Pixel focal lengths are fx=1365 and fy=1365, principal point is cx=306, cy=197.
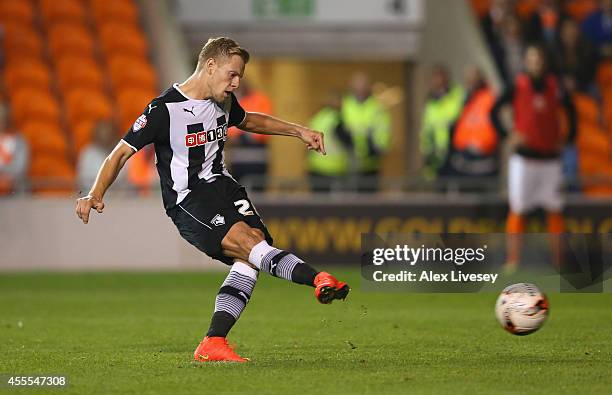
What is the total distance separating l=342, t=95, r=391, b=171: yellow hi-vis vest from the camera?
670 inches

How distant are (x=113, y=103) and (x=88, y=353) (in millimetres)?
10508

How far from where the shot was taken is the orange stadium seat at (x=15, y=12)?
58.8 feet

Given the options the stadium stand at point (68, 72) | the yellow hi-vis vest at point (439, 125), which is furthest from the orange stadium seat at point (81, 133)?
the yellow hi-vis vest at point (439, 125)

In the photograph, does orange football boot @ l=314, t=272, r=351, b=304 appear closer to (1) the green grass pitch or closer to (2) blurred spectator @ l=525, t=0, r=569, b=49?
(1) the green grass pitch

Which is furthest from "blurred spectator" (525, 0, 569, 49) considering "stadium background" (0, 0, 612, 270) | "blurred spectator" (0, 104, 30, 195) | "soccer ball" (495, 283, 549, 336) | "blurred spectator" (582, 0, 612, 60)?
"soccer ball" (495, 283, 549, 336)

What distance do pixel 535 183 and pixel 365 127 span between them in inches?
129

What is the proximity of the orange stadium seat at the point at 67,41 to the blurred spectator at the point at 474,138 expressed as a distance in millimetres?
5094

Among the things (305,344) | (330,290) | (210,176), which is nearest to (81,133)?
(305,344)

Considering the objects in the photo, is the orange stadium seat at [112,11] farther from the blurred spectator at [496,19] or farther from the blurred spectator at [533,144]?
the blurred spectator at [533,144]

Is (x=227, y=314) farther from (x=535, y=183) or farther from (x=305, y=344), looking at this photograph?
(x=535, y=183)

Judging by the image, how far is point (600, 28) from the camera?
67.6ft

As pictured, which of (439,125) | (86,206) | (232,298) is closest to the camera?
(86,206)

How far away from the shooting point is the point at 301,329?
9.31m

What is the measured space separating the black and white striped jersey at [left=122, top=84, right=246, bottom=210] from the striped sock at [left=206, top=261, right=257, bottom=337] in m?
0.52
